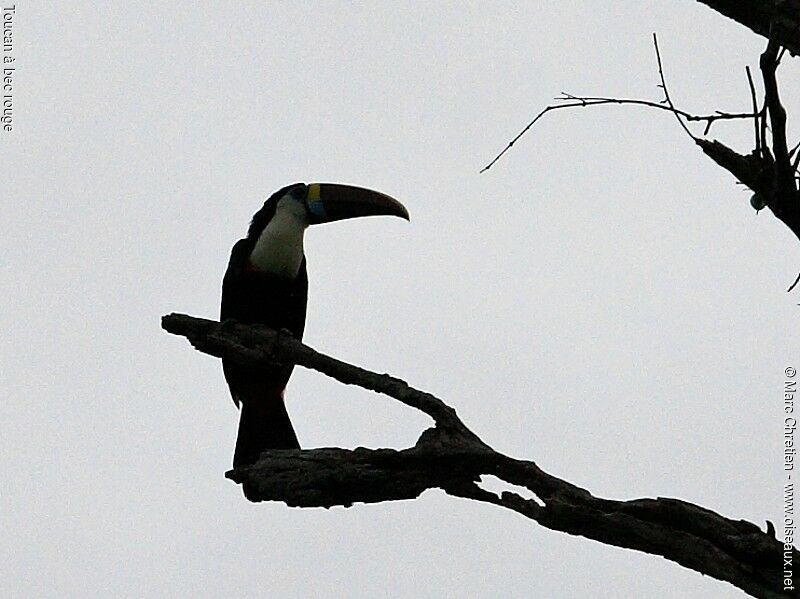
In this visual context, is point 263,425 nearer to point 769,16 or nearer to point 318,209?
point 318,209

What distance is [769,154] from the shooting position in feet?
9.70

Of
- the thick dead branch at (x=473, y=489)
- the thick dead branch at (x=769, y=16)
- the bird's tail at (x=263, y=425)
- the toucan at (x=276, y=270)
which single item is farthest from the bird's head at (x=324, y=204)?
the thick dead branch at (x=769, y=16)

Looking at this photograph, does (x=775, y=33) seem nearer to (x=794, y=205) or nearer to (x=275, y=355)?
(x=794, y=205)

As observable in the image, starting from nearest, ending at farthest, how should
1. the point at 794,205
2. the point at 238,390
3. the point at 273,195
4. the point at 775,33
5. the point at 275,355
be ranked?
the point at 794,205
the point at 775,33
the point at 275,355
the point at 238,390
the point at 273,195

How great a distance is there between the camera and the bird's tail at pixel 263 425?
6.74 meters

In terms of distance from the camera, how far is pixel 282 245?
24.7 feet

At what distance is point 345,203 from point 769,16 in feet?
14.6

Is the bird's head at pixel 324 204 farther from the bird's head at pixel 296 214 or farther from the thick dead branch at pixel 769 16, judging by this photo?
the thick dead branch at pixel 769 16

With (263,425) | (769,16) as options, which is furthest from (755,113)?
(263,425)

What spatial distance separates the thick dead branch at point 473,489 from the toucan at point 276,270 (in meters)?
2.60

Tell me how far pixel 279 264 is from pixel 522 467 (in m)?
4.22

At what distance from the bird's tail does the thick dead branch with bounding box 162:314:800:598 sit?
7.86 feet

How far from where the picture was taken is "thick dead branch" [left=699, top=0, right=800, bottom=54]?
11.0 feet

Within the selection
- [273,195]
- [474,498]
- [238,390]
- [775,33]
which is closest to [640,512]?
[474,498]
